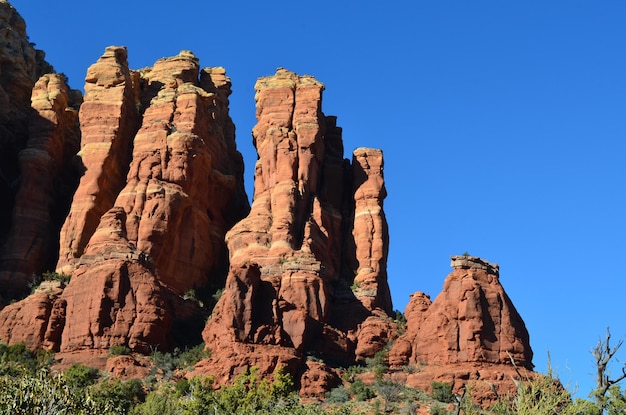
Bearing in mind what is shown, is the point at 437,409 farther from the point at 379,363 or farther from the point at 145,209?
the point at 145,209

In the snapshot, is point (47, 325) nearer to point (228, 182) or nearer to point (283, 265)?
point (283, 265)

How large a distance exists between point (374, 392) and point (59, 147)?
39.9 m

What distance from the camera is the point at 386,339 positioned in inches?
3349

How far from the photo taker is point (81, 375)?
73188 millimetres

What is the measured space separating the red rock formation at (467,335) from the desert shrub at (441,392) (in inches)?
23.0

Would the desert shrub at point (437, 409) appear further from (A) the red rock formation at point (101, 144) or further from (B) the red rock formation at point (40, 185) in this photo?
(B) the red rock formation at point (40, 185)

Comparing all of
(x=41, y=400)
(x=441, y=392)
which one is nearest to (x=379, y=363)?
(x=441, y=392)

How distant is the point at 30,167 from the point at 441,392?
4126 cm

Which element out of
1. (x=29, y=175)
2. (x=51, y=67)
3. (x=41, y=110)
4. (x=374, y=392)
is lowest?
(x=374, y=392)

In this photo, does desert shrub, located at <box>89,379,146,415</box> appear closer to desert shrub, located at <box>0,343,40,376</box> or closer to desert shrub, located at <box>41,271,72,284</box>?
desert shrub, located at <box>0,343,40,376</box>

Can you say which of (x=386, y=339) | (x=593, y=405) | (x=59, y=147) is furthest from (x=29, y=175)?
(x=593, y=405)

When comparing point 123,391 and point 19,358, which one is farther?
point 19,358

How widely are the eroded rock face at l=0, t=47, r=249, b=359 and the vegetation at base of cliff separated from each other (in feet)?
10.5

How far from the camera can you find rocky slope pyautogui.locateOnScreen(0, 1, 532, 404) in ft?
259
